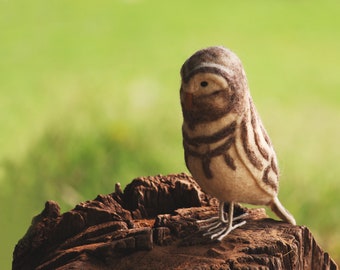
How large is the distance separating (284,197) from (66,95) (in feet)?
3.38

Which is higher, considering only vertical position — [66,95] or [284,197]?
[66,95]

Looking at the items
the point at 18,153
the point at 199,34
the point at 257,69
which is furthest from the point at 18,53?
the point at 257,69

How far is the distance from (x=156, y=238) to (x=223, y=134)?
32cm

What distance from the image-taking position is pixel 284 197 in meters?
2.91

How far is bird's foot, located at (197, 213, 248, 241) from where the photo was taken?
1.81m

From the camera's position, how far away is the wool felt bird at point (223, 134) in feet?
5.52

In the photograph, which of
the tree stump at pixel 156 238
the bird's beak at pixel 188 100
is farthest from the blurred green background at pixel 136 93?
the bird's beak at pixel 188 100

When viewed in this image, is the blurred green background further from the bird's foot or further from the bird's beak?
the bird's beak

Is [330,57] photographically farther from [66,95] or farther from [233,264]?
[233,264]

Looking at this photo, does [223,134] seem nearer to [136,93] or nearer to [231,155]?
[231,155]

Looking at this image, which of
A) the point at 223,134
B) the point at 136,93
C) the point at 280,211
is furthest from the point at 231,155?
Result: the point at 136,93

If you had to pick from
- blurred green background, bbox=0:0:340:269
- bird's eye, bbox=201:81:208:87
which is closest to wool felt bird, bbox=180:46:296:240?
bird's eye, bbox=201:81:208:87

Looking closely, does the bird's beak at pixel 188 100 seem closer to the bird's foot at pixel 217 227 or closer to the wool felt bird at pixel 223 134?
the wool felt bird at pixel 223 134

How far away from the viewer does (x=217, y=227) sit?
1.85m
